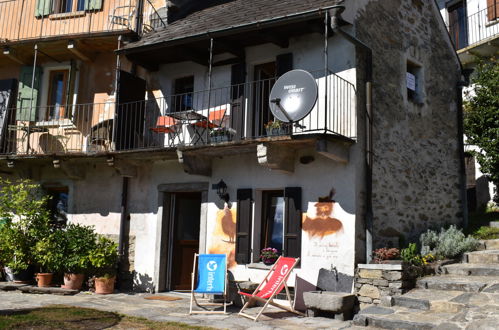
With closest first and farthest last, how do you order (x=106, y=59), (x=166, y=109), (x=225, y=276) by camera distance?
(x=225, y=276) → (x=166, y=109) → (x=106, y=59)

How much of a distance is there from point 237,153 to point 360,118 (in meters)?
2.31

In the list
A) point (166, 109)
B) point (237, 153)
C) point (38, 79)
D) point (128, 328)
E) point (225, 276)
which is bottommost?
point (128, 328)

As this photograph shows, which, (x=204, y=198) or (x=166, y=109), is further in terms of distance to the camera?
(x=166, y=109)

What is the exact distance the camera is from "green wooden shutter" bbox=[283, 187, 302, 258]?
8422mm

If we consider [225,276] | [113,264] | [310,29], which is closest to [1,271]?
[113,264]

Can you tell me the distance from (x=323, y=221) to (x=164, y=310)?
2962 millimetres

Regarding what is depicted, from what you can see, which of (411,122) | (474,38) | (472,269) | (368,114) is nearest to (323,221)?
(368,114)

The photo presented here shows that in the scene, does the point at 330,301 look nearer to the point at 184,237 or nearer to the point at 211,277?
the point at 211,277

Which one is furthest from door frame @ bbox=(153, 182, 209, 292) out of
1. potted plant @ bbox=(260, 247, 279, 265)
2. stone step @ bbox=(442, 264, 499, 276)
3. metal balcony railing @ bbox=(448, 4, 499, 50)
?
metal balcony railing @ bbox=(448, 4, 499, 50)

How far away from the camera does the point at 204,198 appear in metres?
9.77

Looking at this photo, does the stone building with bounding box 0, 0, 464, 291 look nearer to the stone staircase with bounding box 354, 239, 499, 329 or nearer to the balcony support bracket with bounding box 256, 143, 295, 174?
the balcony support bracket with bounding box 256, 143, 295, 174

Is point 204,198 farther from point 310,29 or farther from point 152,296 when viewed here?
point 310,29

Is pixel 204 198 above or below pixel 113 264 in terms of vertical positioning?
above

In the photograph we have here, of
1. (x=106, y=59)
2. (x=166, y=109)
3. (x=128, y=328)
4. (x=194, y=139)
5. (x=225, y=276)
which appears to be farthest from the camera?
(x=106, y=59)
